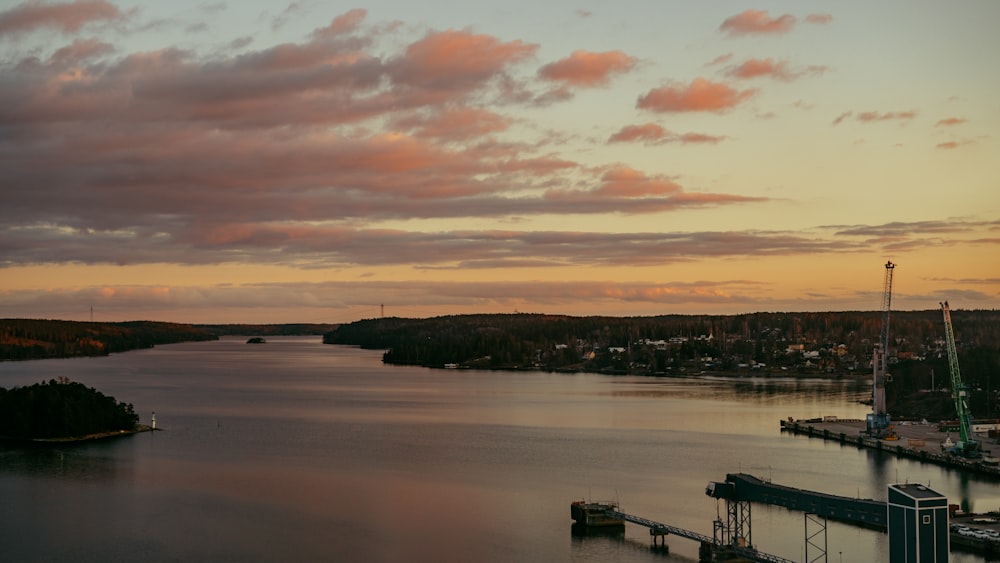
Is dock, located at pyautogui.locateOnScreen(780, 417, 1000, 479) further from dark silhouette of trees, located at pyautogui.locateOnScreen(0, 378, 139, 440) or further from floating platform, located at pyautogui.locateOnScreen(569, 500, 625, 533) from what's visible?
dark silhouette of trees, located at pyautogui.locateOnScreen(0, 378, 139, 440)

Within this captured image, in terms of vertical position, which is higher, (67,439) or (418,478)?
(67,439)

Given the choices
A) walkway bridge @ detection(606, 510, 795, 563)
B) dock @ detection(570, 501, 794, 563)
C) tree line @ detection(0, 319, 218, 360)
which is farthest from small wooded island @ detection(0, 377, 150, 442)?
tree line @ detection(0, 319, 218, 360)

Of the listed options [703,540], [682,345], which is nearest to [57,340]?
[682,345]

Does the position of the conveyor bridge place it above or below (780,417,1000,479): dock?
above

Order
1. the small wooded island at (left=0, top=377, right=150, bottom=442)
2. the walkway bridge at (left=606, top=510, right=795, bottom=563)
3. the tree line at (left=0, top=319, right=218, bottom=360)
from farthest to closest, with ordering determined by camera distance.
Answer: the tree line at (left=0, top=319, right=218, bottom=360) < the small wooded island at (left=0, top=377, right=150, bottom=442) < the walkway bridge at (left=606, top=510, right=795, bottom=563)

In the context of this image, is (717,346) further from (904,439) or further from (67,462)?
(67,462)

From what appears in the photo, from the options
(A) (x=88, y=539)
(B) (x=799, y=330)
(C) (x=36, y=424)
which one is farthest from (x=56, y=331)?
(A) (x=88, y=539)

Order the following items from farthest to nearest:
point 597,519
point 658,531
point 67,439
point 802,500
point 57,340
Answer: point 57,340, point 67,439, point 597,519, point 658,531, point 802,500
